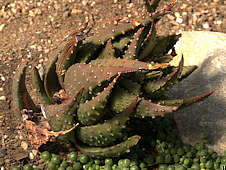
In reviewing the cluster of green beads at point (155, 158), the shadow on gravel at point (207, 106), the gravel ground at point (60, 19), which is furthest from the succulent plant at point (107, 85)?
the gravel ground at point (60, 19)

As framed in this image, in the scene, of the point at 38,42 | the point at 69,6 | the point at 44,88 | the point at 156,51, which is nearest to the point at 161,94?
the point at 156,51

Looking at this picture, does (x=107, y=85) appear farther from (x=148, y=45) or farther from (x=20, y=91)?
(x=20, y=91)

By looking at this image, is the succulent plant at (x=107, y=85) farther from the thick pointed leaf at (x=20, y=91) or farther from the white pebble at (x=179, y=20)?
the white pebble at (x=179, y=20)

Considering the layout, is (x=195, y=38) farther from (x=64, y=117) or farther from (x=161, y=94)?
(x=64, y=117)

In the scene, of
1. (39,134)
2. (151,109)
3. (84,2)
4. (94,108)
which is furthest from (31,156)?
(84,2)

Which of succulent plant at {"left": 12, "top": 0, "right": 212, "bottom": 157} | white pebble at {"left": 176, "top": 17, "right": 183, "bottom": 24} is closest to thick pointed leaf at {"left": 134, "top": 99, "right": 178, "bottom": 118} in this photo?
succulent plant at {"left": 12, "top": 0, "right": 212, "bottom": 157}

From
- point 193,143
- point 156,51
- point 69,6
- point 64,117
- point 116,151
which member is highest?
point 69,6
